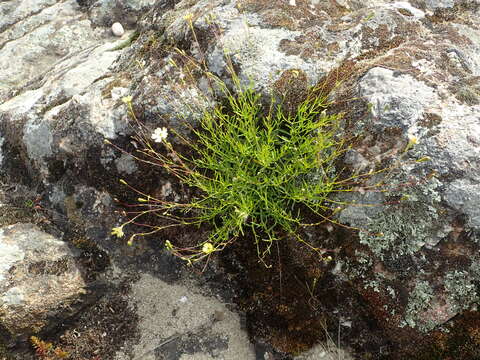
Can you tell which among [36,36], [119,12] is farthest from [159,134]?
[36,36]

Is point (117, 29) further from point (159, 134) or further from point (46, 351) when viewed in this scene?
point (46, 351)

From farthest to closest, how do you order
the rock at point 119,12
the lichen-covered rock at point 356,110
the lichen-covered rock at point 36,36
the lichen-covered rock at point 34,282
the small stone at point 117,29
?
the rock at point 119,12
the small stone at point 117,29
the lichen-covered rock at point 36,36
the lichen-covered rock at point 34,282
the lichen-covered rock at point 356,110

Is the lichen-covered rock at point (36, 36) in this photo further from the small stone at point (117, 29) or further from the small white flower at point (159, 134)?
the small white flower at point (159, 134)

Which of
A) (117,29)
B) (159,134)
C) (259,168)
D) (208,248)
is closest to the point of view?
(208,248)

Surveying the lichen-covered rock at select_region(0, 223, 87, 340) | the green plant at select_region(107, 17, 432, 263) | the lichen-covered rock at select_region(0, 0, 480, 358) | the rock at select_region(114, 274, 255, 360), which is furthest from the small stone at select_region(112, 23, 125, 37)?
the rock at select_region(114, 274, 255, 360)

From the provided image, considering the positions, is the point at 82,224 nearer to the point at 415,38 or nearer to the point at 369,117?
the point at 369,117

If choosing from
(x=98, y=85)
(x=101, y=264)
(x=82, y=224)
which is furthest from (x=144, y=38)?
(x=101, y=264)

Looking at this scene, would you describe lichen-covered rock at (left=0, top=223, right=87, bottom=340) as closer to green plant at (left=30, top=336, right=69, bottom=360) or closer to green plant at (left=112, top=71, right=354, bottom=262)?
green plant at (left=30, top=336, right=69, bottom=360)

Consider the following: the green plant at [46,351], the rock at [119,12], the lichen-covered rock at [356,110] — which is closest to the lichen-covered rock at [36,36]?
the rock at [119,12]

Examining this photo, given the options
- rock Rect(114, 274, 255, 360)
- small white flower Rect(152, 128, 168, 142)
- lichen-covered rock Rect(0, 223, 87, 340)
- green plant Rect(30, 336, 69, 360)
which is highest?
small white flower Rect(152, 128, 168, 142)
